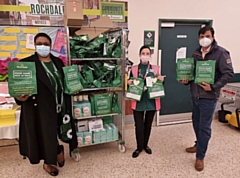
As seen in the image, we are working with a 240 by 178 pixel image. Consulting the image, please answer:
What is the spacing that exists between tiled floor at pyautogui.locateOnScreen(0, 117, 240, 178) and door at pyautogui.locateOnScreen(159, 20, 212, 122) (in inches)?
29.6

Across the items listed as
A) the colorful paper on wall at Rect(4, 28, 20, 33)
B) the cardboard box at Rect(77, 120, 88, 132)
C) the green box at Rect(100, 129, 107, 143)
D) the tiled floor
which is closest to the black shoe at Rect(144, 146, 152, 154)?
the tiled floor

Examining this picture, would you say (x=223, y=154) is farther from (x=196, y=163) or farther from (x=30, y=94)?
(x=30, y=94)

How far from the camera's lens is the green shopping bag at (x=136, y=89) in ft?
8.04

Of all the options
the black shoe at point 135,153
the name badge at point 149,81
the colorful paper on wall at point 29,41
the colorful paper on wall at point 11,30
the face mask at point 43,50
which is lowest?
the black shoe at point 135,153

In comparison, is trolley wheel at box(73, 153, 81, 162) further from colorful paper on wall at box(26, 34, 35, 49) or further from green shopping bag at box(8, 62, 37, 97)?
colorful paper on wall at box(26, 34, 35, 49)

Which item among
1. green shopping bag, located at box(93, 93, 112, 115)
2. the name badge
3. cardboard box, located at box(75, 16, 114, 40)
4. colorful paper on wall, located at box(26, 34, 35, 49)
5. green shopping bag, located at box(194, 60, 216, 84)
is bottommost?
green shopping bag, located at box(93, 93, 112, 115)

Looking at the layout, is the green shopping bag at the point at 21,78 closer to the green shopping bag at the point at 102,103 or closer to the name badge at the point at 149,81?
the green shopping bag at the point at 102,103

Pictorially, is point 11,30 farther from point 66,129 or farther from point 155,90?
point 155,90

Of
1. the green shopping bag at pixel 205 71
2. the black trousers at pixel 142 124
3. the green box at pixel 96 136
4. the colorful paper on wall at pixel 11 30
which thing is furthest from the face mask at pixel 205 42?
the colorful paper on wall at pixel 11 30

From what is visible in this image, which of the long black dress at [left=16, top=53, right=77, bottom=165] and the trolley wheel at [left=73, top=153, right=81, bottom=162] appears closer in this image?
the long black dress at [left=16, top=53, right=77, bottom=165]

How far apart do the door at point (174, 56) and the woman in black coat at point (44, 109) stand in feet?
6.63

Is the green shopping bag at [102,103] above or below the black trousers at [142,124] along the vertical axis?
above

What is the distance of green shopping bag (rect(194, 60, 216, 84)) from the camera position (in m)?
2.06

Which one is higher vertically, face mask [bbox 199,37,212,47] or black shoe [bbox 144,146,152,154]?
face mask [bbox 199,37,212,47]
